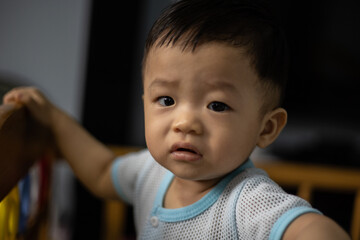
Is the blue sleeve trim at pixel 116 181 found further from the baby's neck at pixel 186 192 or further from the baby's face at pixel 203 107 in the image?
the baby's face at pixel 203 107

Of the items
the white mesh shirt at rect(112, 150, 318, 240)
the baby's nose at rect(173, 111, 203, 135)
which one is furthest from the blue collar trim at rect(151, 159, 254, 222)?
the baby's nose at rect(173, 111, 203, 135)

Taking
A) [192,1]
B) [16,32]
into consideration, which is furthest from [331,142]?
[16,32]

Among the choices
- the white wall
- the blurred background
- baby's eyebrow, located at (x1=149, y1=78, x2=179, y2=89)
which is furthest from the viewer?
the white wall

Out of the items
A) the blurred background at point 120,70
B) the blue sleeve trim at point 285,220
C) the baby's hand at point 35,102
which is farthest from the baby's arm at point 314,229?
the blurred background at point 120,70

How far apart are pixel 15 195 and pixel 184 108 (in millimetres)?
338

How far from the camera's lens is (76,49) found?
1.59 metres

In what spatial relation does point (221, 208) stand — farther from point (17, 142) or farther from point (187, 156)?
point (17, 142)

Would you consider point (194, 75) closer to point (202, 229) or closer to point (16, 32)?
point (202, 229)

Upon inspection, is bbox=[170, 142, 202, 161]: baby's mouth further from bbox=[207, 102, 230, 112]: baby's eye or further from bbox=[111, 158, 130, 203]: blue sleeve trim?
bbox=[111, 158, 130, 203]: blue sleeve trim

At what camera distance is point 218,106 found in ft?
1.76

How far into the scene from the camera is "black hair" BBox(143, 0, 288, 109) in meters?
0.53

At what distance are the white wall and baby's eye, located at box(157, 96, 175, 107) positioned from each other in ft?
3.44

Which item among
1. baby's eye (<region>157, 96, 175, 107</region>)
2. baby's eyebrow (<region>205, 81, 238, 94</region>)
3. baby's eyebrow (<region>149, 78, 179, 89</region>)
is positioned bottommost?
baby's eye (<region>157, 96, 175, 107</region>)

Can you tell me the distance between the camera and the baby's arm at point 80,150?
78cm
